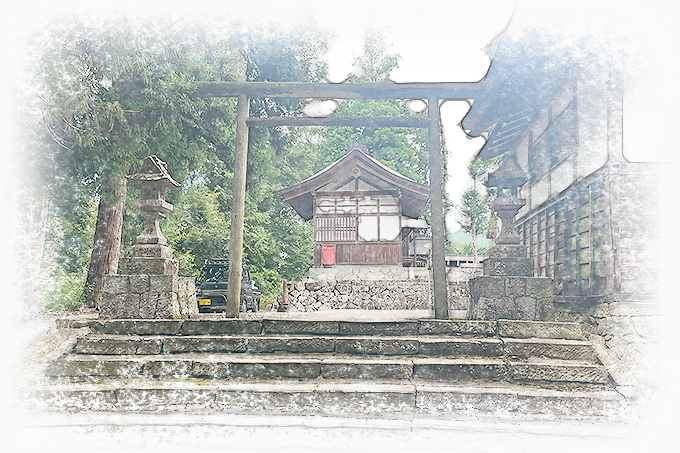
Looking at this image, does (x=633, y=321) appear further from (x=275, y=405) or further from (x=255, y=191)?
(x=255, y=191)

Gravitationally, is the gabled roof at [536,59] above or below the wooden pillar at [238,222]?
above

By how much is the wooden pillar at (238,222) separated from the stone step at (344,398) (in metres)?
1.71

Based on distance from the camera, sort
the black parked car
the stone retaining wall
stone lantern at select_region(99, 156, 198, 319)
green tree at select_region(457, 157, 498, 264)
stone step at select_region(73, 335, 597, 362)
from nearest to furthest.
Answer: stone step at select_region(73, 335, 597, 362) < stone lantern at select_region(99, 156, 198, 319) < the black parked car < the stone retaining wall < green tree at select_region(457, 157, 498, 264)

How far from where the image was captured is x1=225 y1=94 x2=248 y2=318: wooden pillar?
18.9 ft

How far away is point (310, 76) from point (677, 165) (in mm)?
10407

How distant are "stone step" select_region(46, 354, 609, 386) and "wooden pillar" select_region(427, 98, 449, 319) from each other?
1.13m

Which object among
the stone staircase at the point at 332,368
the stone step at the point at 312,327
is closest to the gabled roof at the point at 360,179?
the stone step at the point at 312,327

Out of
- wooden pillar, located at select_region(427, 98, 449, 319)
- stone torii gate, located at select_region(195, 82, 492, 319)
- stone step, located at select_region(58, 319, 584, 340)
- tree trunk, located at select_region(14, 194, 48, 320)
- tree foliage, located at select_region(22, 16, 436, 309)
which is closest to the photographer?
stone step, located at select_region(58, 319, 584, 340)

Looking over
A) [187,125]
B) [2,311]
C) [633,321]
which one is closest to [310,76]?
[187,125]

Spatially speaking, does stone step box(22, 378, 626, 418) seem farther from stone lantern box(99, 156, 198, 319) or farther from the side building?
stone lantern box(99, 156, 198, 319)

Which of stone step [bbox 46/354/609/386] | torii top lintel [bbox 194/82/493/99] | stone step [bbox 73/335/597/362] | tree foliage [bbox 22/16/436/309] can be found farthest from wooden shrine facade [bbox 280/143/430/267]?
stone step [bbox 46/354/609/386]

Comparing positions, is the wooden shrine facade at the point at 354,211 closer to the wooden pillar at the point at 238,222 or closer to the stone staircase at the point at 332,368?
the wooden pillar at the point at 238,222

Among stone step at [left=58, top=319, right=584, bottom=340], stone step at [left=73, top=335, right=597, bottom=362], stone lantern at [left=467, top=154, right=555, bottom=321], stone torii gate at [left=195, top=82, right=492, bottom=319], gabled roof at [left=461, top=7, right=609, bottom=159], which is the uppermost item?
gabled roof at [left=461, top=7, right=609, bottom=159]

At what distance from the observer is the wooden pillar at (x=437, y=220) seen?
5371 millimetres
